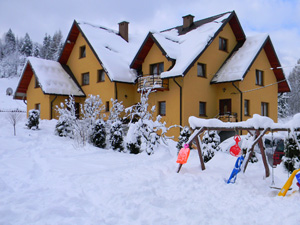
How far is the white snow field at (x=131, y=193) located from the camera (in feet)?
18.4

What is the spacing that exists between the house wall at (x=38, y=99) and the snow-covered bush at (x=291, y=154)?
17.0 meters

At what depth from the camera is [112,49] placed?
900 inches

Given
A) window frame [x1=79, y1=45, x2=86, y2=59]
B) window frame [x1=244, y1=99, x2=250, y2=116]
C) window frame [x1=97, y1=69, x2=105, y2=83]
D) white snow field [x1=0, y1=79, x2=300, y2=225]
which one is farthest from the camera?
window frame [x1=79, y1=45, x2=86, y2=59]

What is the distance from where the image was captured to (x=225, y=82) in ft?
64.3

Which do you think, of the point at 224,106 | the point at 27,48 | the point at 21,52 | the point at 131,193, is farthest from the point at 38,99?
the point at 21,52

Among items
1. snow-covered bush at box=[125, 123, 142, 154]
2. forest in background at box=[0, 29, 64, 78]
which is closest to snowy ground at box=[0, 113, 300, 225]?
snow-covered bush at box=[125, 123, 142, 154]

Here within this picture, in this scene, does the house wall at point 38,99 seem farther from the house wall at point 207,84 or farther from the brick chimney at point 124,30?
the house wall at point 207,84

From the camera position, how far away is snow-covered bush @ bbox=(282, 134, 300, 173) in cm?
949

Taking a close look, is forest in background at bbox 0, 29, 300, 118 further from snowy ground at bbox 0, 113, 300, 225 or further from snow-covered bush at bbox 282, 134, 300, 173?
snowy ground at bbox 0, 113, 300, 225

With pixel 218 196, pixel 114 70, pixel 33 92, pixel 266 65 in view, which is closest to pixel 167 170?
pixel 218 196

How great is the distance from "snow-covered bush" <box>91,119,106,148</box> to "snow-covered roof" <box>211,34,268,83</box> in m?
8.71

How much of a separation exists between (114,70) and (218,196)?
14.6 meters

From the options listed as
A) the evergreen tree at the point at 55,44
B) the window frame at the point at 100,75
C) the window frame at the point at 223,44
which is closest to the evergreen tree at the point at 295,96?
the window frame at the point at 223,44

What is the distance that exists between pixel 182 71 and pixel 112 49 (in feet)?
24.3
